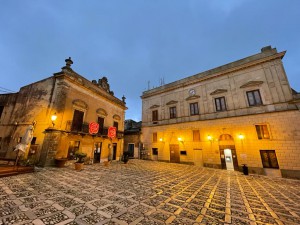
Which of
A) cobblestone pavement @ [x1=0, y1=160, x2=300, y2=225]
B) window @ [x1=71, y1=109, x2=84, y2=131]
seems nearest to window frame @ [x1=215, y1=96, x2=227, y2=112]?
cobblestone pavement @ [x1=0, y1=160, x2=300, y2=225]

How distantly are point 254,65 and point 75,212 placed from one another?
18.2 meters

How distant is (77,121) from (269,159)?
18439 mm

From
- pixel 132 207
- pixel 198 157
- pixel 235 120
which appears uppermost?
pixel 235 120

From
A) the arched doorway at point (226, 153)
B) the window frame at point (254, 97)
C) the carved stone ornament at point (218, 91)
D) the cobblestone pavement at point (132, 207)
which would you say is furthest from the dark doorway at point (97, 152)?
the window frame at point (254, 97)

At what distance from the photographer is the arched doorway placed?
12872mm

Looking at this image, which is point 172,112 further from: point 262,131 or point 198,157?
point 262,131

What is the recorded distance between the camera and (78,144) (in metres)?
12.4

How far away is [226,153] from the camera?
14141mm

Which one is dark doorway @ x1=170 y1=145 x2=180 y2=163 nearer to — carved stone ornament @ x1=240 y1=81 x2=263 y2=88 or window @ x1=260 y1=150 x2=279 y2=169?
window @ x1=260 y1=150 x2=279 y2=169

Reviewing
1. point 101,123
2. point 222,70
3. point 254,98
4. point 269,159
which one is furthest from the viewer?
point 101,123

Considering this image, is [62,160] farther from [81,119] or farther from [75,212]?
[75,212]

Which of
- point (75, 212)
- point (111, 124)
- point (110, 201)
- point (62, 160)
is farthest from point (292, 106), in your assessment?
point (62, 160)

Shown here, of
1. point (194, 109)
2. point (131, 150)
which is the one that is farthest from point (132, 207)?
point (131, 150)

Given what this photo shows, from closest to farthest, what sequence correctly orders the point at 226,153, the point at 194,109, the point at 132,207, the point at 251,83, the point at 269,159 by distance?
the point at 132,207 → the point at 269,159 → the point at 251,83 → the point at 226,153 → the point at 194,109
